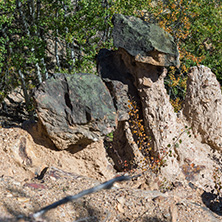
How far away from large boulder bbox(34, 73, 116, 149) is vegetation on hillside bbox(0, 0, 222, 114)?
409cm

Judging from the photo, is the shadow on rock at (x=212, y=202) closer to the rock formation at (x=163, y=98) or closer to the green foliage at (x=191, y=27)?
the rock formation at (x=163, y=98)

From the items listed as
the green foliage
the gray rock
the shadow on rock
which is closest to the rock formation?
the gray rock

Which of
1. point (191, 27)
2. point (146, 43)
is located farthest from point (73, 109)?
point (191, 27)

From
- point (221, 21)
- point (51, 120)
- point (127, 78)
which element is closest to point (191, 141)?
point (127, 78)

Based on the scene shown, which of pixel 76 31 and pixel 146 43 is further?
pixel 76 31

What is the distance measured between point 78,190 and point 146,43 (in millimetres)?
2809

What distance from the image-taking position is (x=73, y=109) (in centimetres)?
534

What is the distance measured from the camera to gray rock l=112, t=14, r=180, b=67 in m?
5.68

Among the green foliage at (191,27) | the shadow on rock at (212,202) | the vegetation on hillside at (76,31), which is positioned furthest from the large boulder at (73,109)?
the green foliage at (191,27)

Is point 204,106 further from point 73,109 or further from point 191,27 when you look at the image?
point 191,27

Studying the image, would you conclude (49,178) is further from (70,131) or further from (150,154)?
(150,154)

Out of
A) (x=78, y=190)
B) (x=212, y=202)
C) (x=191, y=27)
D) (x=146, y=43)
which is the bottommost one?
(x=212, y=202)

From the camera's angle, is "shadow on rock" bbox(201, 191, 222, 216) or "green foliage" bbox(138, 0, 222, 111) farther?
"green foliage" bbox(138, 0, 222, 111)

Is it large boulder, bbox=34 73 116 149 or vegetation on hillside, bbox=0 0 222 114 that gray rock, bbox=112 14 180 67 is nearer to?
large boulder, bbox=34 73 116 149
